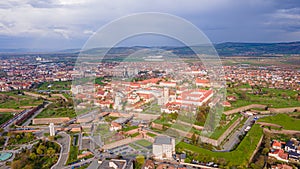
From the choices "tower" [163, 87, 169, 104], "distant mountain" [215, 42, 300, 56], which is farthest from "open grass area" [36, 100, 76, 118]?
"distant mountain" [215, 42, 300, 56]

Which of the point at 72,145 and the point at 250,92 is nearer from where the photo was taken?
the point at 72,145

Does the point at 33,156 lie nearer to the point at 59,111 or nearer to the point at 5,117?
the point at 59,111

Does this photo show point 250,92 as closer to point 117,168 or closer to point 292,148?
point 292,148

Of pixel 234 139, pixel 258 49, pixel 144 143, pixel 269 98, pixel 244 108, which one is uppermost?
pixel 258 49

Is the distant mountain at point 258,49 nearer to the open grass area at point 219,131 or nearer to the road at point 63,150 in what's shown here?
the open grass area at point 219,131

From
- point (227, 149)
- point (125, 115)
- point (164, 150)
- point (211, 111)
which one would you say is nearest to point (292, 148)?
point (227, 149)

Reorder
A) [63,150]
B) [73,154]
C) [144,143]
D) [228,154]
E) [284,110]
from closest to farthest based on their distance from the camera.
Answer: [228,154], [73,154], [63,150], [144,143], [284,110]

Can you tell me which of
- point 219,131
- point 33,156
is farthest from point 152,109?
point 33,156
